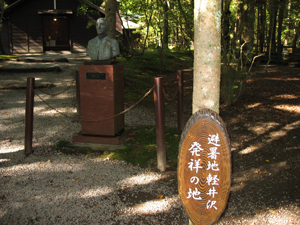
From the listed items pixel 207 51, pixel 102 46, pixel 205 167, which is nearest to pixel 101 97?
pixel 102 46

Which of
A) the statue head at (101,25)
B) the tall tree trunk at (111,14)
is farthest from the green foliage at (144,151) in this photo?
the tall tree trunk at (111,14)

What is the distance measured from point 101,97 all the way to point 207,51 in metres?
2.91

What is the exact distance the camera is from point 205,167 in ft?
7.42

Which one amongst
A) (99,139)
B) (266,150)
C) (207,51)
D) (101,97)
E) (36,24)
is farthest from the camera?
(36,24)

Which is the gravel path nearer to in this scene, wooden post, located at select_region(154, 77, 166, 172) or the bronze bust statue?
wooden post, located at select_region(154, 77, 166, 172)

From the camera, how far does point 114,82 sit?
16.8ft

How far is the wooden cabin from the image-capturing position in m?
20.2

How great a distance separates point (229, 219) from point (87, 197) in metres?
1.89

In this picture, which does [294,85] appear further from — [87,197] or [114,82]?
[87,197]

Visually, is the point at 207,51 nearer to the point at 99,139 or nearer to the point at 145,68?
the point at 99,139

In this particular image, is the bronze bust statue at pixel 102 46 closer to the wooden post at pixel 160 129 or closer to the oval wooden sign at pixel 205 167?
the wooden post at pixel 160 129

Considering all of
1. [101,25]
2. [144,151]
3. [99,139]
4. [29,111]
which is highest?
[101,25]

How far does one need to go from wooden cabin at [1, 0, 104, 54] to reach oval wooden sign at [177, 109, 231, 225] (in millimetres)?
19786

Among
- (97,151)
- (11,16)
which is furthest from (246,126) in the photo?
(11,16)
